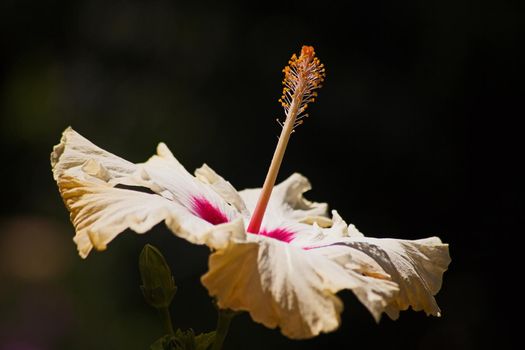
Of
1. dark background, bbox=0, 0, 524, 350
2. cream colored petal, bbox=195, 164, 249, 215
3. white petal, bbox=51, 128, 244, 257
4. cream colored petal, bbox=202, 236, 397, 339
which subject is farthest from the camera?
dark background, bbox=0, 0, 524, 350

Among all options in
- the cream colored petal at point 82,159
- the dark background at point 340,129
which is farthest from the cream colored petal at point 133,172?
the dark background at point 340,129

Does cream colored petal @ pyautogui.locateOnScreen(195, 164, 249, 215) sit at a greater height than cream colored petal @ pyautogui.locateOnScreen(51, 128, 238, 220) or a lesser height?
lesser

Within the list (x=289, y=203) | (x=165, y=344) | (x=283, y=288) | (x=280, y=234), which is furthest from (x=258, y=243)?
(x=289, y=203)

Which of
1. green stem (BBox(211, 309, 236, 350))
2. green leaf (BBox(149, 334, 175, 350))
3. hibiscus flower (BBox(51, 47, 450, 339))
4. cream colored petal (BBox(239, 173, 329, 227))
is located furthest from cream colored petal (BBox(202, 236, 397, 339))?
cream colored petal (BBox(239, 173, 329, 227))

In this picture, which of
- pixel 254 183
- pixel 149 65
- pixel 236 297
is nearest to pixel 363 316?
pixel 254 183

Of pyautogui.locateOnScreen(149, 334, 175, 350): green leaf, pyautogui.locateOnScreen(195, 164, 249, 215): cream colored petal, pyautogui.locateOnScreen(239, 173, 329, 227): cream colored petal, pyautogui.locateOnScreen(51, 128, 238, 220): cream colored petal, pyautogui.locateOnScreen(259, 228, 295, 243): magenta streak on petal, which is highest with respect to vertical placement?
pyautogui.locateOnScreen(51, 128, 238, 220): cream colored petal

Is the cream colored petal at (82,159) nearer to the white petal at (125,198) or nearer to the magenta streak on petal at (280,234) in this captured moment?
the white petal at (125,198)

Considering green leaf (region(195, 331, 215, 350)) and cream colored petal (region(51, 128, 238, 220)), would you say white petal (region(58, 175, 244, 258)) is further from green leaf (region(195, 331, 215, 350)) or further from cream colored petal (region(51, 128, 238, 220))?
→ green leaf (region(195, 331, 215, 350))

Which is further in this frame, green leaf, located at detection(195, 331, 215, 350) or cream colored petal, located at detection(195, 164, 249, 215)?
cream colored petal, located at detection(195, 164, 249, 215)
